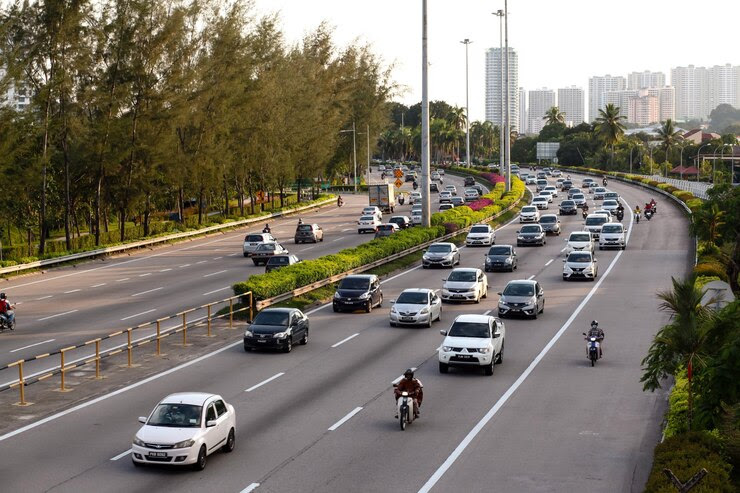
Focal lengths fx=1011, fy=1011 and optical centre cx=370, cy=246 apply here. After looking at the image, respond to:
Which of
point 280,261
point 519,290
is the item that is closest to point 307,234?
point 280,261

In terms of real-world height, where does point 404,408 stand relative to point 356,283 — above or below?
below

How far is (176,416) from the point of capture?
20.8 metres

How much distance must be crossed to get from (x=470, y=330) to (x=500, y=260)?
24886mm

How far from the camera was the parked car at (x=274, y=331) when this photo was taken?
3350cm

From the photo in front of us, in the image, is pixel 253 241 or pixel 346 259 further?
pixel 253 241

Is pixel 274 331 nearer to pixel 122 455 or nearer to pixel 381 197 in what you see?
pixel 122 455

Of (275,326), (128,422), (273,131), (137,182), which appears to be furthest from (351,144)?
(128,422)

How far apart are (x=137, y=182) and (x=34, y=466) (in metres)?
55.1

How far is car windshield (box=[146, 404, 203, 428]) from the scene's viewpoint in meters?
20.6

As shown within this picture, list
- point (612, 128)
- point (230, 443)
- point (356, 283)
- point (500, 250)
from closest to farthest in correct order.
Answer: point (230, 443) < point (356, 283) < point (500, 250) < point (612, 128)

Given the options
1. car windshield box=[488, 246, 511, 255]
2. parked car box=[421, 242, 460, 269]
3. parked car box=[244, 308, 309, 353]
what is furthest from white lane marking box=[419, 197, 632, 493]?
parked car box=[421, 242, 460, 269]

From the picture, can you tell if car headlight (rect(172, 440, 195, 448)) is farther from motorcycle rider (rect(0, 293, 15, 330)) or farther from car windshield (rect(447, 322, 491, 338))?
motorcycle rider (rect(0, 293, 15, 330))

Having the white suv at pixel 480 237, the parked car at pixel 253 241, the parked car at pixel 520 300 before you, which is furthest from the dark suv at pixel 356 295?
the white suv at pixel 480 237

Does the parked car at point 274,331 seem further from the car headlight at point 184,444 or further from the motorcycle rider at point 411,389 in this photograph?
the car headlight at point 184,444
